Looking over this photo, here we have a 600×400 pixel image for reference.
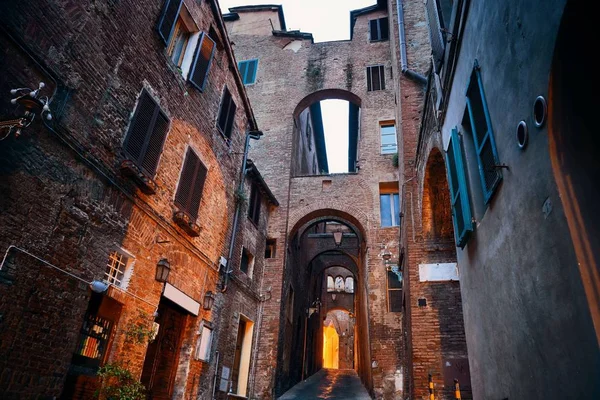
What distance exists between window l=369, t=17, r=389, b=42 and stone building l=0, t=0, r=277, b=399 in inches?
423

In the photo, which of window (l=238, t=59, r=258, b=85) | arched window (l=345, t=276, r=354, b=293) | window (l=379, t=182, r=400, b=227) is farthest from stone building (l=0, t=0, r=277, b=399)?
arched window (l=345, t=276, r=354, b=293)

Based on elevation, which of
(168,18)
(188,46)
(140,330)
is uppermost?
(188,46)

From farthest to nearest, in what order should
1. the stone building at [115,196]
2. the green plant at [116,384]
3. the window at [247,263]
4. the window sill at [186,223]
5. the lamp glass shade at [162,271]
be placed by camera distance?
the window at [247,263] < the window sill at [186,223] < the lamp glass shade at [162,271] < the green plant at [116,384] < the stone building at [115,196]

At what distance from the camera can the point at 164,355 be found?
8.06 meters

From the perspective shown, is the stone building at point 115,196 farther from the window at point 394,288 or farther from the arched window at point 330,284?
the arched window at point 330,284

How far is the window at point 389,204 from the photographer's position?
49.0 feet

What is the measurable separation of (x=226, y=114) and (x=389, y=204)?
7.54m

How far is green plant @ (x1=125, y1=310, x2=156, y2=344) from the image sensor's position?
6371mm

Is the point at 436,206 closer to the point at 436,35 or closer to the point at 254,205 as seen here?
the point at 436,35

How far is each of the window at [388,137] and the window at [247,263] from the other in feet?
22.9

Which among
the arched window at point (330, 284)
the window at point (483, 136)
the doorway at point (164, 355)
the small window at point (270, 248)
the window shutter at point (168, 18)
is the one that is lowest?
the doorway at point (164, 355)

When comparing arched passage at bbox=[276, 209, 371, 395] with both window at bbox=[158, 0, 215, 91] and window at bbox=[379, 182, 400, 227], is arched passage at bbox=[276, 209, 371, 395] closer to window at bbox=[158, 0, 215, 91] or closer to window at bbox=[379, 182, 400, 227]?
window at bbox=[379, 182, 400, 227]

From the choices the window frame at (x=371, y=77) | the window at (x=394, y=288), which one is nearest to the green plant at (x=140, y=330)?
the window at (x=394, y=288)

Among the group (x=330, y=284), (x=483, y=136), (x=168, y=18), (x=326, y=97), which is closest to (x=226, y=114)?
(x=168, y=18)
